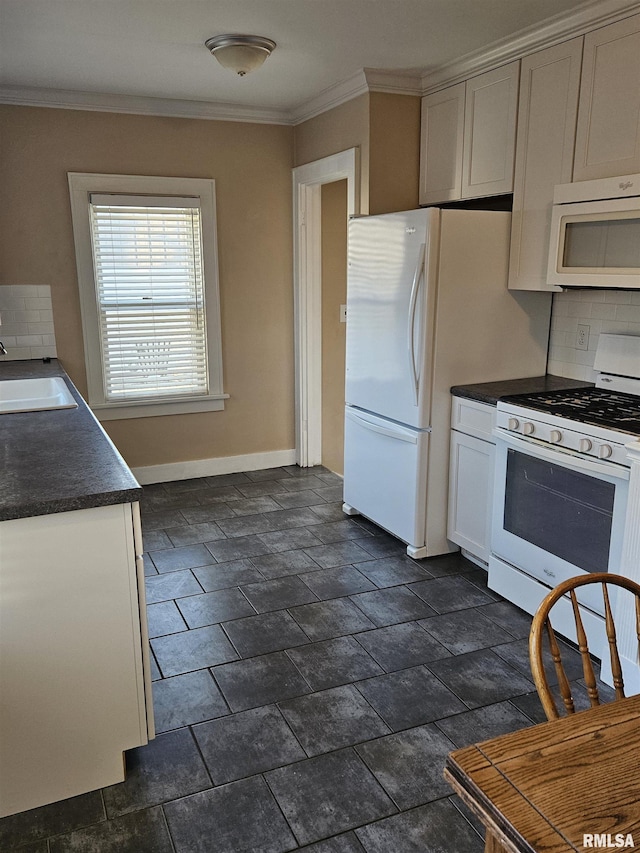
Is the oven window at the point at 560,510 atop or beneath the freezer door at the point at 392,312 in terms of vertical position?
beneath

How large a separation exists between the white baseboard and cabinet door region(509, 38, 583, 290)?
7.69 feet

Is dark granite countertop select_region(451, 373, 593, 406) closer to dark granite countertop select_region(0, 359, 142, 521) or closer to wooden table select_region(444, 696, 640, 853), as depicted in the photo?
dark granite countertop select_region(0, 359, 142, 521)

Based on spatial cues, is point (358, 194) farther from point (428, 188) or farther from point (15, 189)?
point (15, 189)

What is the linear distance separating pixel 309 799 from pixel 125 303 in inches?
128

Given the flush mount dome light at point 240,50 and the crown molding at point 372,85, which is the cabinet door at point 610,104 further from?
the flush mount dome light at point 240,50

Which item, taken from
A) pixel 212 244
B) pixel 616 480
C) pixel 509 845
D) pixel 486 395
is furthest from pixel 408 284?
pixel 509 845

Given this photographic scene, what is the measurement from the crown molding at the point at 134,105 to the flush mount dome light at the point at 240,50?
111cm

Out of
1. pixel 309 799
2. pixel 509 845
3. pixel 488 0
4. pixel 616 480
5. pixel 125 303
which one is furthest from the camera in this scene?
pixel 125 303

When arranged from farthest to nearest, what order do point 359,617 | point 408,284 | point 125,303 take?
point 125,303
point 408,284
point 359,617

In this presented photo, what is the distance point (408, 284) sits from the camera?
324 centimetres

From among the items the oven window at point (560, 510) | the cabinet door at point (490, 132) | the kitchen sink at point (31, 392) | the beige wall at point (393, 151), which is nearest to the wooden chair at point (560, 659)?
the oven window at point (560, 510)

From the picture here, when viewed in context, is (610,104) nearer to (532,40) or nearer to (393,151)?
(532,40)

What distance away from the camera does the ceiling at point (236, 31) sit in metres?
2.68

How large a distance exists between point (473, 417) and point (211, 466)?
88.4 inches
